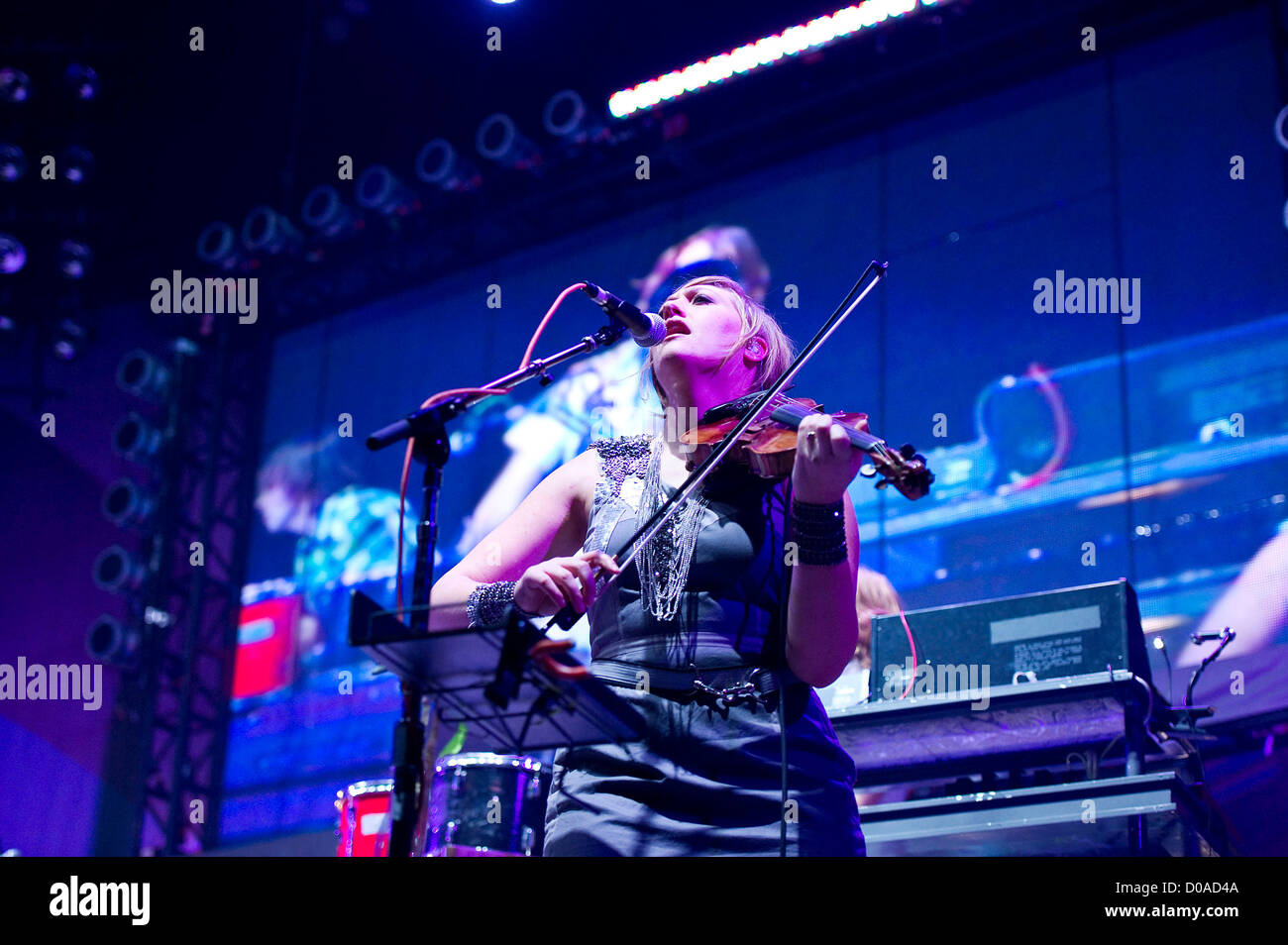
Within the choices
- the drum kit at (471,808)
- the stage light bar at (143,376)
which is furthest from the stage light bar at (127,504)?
the drum kit at (471,808)

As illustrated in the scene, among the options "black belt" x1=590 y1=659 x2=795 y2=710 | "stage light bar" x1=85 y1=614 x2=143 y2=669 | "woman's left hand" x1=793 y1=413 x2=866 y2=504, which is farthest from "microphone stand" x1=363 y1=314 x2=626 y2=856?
"stage light bar" x1=85 y1=614 x2=143 y2=669

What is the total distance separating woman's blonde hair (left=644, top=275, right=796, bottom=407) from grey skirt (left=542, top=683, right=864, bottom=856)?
27.4 inches

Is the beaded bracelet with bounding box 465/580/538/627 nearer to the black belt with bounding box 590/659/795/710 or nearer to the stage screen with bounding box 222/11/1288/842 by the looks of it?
the black belt with bounding box 590/659/795/710

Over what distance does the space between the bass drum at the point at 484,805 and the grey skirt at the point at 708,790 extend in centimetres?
229

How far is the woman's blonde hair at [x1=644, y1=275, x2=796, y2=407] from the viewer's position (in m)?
2.43

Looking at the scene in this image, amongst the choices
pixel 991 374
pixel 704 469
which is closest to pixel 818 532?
pixel 704 469

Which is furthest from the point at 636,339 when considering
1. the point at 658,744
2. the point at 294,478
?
the point at 294,478

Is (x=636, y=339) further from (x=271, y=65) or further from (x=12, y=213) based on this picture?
(x=12, y=213)

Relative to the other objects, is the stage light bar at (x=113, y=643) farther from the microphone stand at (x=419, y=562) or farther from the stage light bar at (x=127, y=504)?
the microphone stand at (x=419, y=562)

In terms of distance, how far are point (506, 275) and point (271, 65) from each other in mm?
1831

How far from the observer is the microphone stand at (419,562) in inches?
64.4

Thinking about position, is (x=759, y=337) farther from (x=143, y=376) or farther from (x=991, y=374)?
(x=143, y=376)

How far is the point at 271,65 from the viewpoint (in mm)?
7438
